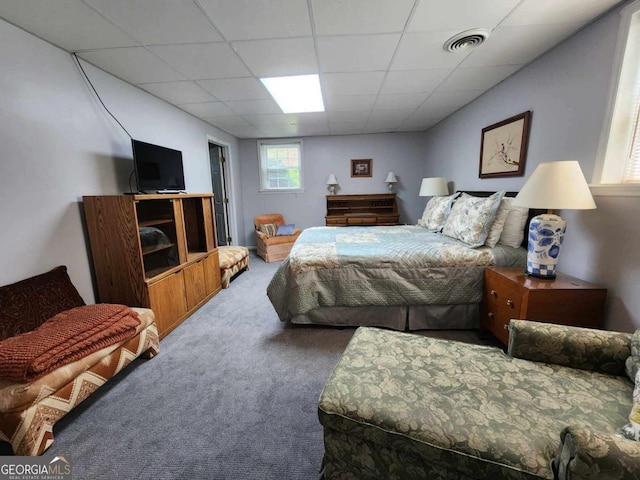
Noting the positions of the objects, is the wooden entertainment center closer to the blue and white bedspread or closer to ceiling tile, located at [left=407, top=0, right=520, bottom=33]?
the blue and white bedspread

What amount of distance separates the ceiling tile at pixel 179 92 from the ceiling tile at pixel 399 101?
80.0 inches

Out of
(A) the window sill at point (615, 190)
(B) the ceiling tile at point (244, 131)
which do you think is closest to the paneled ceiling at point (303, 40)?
(A) the window sill at point (615, 190)

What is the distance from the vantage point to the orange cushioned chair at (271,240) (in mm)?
4750

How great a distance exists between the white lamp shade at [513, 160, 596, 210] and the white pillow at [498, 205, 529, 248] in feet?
2.10

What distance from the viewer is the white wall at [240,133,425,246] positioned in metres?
5.22

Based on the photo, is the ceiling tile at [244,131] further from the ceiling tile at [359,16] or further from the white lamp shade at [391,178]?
the ceiling tile at [359,16]

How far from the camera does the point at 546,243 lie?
1775 millimetres

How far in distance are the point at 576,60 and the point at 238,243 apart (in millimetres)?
5171

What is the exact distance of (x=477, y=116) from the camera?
3246mm

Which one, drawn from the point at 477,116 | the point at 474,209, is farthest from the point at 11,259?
the point at 477,116

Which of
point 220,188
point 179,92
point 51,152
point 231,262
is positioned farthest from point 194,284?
point 220,188

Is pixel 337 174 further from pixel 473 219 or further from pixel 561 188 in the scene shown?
pixel 561 188

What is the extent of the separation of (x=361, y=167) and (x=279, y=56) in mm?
3396

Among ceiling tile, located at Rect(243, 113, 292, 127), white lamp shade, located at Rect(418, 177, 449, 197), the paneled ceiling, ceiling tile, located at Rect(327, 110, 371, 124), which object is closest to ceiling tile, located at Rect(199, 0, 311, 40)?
the paneled ceiling
